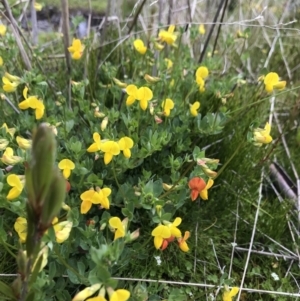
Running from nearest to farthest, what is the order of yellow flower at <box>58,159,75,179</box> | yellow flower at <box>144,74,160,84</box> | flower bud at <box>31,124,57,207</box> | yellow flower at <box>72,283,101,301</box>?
1. flower bud at <box>31,124,57,207</box>
2. yellow flower at <box>72,283,101,301</box>
3. yellow flower at <box>58,159,75,179</box>
4. yellow flower at <box>144,74,160,84</box>

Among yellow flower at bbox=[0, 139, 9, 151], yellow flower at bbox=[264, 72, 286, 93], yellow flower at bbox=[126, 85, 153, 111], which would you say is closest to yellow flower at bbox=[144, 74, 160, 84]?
yellow flower at bbox=[126, 85, 153, 111]

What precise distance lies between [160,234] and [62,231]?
185 mm

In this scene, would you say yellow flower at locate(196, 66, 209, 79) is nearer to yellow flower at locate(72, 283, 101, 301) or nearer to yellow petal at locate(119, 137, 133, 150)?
yellow petal at locate(119, 137, 133, 150)

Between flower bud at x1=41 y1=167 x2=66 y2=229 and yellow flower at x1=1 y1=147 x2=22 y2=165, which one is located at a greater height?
flower bud at x1=41 y1=167 x2=66 y2=229

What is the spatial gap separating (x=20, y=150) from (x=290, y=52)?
1519 mm

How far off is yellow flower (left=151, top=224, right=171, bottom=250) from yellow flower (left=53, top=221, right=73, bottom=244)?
0.53 feet

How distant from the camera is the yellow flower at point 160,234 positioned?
82 cm

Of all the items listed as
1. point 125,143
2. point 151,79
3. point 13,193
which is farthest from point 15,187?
point 151,79

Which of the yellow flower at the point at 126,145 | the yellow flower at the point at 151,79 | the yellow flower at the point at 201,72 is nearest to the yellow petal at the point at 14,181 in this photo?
the yellow flower at the point at 126,145

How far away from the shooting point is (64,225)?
738mm

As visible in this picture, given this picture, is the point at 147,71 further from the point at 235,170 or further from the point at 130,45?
the point at 235,170

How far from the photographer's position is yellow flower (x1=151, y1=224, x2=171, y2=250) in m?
0.82

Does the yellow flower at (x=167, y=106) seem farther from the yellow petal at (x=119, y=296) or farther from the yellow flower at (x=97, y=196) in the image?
the yellow petal at (x=119, y=296)

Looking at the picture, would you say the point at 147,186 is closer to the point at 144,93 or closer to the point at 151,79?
the point at 144,93
